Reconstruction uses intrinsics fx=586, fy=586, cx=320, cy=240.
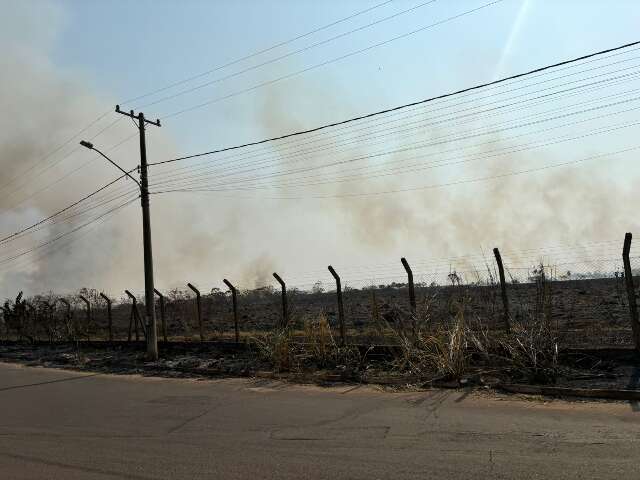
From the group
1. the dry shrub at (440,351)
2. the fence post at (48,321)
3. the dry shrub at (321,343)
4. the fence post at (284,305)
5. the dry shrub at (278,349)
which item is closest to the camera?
the dry shrub at (440,351)

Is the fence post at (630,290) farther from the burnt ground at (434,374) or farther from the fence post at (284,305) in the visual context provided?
the fence post at (284,305)

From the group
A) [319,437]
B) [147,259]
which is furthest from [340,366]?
[147,259]

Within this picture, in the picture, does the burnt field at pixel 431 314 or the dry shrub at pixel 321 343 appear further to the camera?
the dry shrub at pixel 321 343

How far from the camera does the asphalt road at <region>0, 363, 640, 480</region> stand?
579cm

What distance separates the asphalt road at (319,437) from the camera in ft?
19.0

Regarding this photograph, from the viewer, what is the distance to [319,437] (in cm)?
727

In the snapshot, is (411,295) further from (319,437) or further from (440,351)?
(319,437)

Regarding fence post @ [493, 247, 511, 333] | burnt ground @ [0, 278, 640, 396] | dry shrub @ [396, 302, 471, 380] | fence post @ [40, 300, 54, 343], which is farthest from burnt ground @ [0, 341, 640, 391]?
fence post @ [40, 300, 54, 343]

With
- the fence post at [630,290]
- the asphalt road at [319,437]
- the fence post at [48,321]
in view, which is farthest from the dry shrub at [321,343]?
the fence post at [48,321]

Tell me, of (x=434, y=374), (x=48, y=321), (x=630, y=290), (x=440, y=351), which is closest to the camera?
(x=630, y=290)

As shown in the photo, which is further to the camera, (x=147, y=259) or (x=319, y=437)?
(x=147, y=259)

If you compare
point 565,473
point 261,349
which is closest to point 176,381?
point 261,349

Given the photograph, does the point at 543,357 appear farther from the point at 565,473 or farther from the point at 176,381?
the point at 176,381

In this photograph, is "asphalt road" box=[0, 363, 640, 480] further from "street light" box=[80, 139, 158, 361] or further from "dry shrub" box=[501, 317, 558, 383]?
"street light" box=[80, 139, 158, 361]
